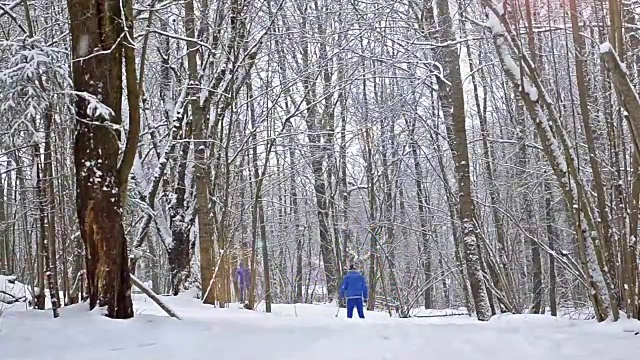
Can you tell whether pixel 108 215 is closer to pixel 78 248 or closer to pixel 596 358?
pixel 78 248

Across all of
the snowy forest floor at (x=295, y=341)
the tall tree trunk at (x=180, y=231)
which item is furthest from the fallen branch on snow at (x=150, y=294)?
the tall tree trunk at (x=180, y=231)

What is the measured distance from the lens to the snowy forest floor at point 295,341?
3439 millimetres

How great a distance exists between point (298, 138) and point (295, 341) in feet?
37.9

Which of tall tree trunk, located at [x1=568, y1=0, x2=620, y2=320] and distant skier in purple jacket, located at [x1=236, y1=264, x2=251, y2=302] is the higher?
tall tree trunk, located at [x1=568, y1=0, x2=620, y2=320]

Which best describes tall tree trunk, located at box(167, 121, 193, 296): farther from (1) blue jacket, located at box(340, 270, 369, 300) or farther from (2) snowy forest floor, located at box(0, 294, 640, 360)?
(2) snowy forest floor, located at box(0, 294, 640, 360)

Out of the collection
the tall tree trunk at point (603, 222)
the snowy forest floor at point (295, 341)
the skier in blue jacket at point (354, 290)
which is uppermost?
the tall tree trunk at point (603, 222)

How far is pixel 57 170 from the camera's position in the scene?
6.70 meters

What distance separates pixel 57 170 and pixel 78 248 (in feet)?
3.07

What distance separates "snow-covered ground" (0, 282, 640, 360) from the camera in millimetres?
3438

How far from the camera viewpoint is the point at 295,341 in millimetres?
4031

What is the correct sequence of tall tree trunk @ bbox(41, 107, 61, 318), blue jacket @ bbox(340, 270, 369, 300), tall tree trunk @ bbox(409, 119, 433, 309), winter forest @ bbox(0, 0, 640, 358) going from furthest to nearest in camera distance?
tall tree trunk @ bbox(409, 119, 433, 309)
blue jacket @ bbox(340, 270, 369, 300)
tall tree trunk @ bbox(41, 107, 61, 318)
winter forest @ bbox(0, 0, 640, 358)

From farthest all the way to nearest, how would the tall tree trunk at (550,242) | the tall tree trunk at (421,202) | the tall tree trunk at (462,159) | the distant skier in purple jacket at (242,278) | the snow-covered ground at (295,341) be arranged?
the tall tree trunk at (550,242) < the tall tree trunk at (421,202) < the distant skier in purple jacket at (242,278) < the tall tree trunk at (462,159) < the snow-covered ground at (295,341)

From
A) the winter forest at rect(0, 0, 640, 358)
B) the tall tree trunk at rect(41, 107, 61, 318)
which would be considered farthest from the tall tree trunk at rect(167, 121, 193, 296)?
the tall tree trunk at rect(41, 107, 61, 318)

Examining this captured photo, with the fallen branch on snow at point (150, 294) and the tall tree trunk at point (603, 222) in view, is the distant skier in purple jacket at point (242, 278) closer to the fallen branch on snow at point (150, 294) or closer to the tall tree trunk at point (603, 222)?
the fallen branch on snow at point (150, 294)
